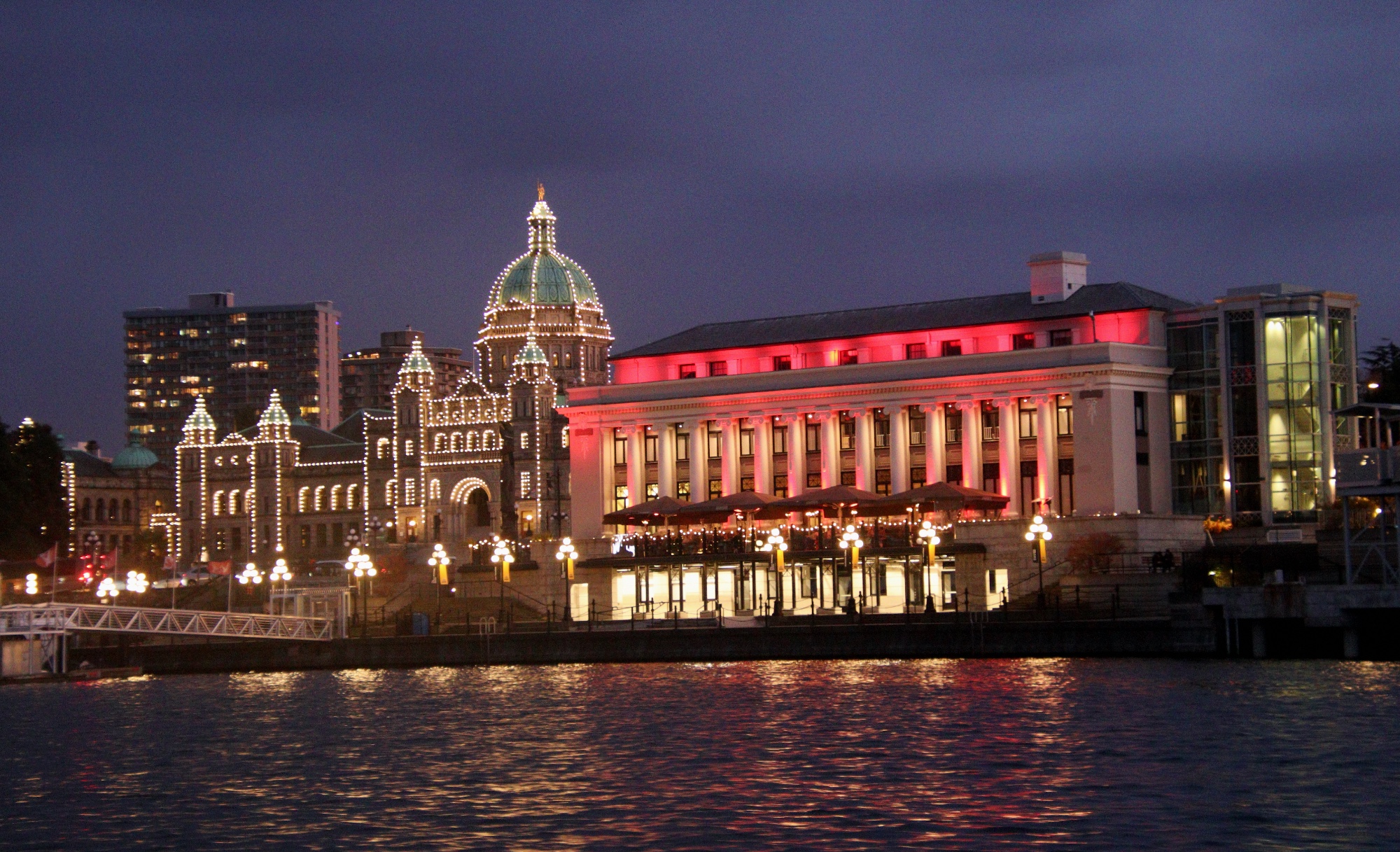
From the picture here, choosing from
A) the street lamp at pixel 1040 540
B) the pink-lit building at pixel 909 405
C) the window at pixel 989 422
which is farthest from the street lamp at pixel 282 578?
the street lamp at pixel 1040 540

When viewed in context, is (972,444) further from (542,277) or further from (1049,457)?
(542,277)

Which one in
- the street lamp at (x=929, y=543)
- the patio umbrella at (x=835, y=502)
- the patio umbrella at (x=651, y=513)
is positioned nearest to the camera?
the street lamp at (x=929, y=543)

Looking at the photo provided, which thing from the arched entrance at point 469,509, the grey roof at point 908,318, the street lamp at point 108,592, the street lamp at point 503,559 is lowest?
the street lamp at point 108,592

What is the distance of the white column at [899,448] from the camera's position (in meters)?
128

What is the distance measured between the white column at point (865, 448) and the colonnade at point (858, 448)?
0.04 meters

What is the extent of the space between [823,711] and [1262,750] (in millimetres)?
17438

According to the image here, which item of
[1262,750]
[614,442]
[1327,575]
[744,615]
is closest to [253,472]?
[614,442]

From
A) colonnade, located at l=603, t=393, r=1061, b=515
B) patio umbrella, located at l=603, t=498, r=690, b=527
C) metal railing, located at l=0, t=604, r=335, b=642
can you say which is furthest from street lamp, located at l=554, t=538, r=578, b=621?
metal railing, located at l=0, t=604, r=335, b=642

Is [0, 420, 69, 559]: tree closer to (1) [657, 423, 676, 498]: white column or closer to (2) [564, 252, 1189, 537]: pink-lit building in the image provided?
(2) [564, 252, 1189, 537]: pink-lit building

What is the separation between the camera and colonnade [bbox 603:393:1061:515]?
405 ft

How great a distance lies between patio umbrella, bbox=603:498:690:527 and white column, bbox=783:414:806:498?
10.9 metres

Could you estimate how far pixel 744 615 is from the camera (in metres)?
110

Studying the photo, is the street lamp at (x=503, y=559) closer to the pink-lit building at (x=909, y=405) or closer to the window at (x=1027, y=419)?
the pink-lit building at (x=909, y=405)

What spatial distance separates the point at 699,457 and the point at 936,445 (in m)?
15.8
